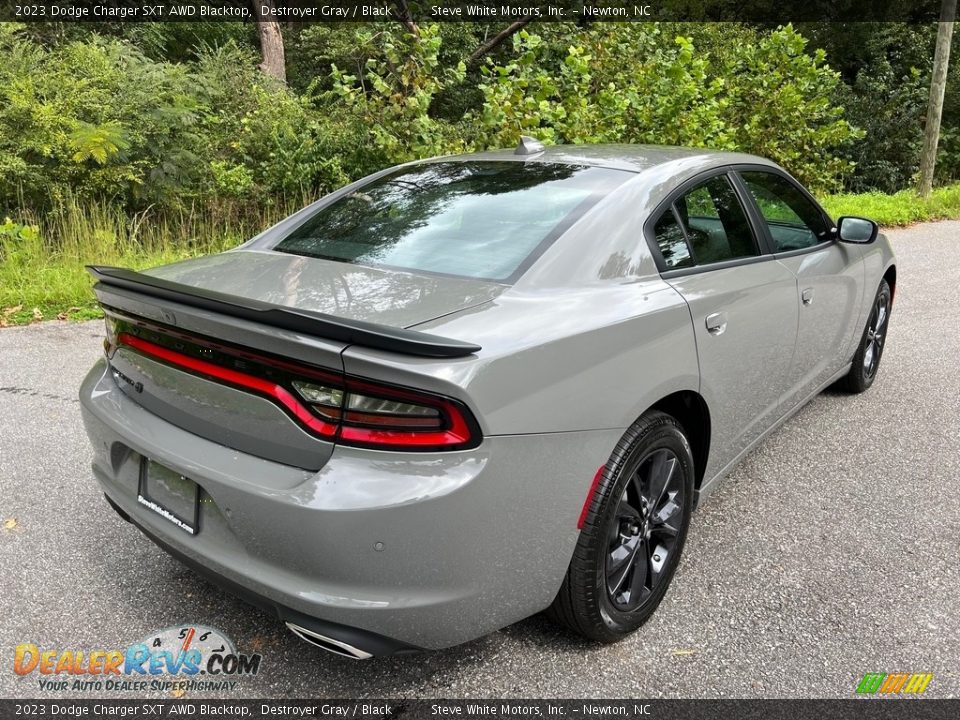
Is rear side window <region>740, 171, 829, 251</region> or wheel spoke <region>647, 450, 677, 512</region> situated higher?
rear side window <region>740, 171, 829, 251</region>

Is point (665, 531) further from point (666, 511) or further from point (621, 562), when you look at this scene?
point (621, 562)

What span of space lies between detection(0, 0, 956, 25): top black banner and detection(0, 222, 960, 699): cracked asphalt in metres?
15.3

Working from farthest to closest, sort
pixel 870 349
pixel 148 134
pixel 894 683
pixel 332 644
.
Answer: pixel 148 134
pixel 870 349
pixel 894 683
pixel 332 644

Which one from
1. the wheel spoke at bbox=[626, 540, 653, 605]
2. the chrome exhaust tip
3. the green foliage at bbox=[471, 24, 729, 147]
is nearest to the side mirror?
the wheel spoke at bbox=[626, 540, 653, 605]

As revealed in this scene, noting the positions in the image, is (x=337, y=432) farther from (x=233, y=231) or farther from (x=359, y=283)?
(x=233, y=231)

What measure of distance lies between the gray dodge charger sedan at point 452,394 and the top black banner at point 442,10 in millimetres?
15597

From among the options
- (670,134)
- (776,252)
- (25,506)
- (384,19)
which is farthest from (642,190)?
(384,19)

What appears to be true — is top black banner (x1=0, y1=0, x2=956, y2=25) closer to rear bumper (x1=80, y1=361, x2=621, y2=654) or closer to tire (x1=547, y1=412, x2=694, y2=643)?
tire (x1=547, y1=412, x2=694, y2=643)

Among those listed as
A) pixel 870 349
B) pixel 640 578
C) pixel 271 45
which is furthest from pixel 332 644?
pixel 271 45

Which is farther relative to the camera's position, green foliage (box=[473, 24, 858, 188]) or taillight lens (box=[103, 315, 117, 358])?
green foliage (box=[473, 24, 858, 188])

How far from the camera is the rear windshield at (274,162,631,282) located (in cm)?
245

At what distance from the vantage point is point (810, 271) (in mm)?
3375

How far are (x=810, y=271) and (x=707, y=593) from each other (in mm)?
1592

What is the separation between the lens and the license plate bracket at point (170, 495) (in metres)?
2.03
